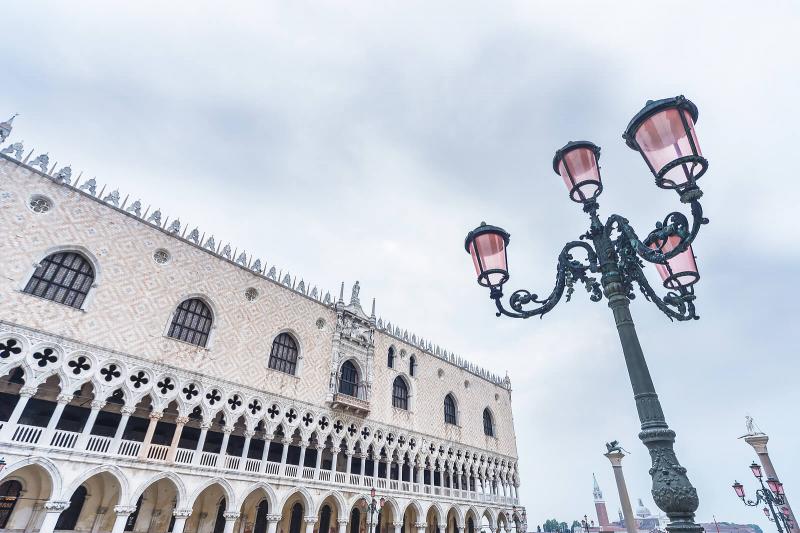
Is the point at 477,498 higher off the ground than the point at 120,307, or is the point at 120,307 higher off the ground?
the point at 120,307

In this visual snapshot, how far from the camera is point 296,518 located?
17297mm

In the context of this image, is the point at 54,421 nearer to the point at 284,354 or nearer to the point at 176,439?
the point at 176,439

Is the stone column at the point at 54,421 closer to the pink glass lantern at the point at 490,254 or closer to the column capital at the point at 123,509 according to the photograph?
the column capital at the point at 123,509

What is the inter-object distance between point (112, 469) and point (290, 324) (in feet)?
27.4

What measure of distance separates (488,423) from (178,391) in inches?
816

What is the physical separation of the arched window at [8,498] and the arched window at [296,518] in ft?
31.0

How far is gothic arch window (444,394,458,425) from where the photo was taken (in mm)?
24888

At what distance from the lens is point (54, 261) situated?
13.2 meters

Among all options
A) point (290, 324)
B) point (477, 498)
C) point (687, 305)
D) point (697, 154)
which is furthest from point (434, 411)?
point (697, 154)

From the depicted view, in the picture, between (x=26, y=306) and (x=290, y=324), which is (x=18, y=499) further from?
(x=290, y=324)

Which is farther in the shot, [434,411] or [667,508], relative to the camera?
[434,411]

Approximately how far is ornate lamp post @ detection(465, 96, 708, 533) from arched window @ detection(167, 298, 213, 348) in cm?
1410

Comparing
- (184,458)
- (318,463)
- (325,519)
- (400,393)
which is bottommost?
(325,519)

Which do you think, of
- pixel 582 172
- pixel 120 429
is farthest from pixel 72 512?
pixel 582 172
